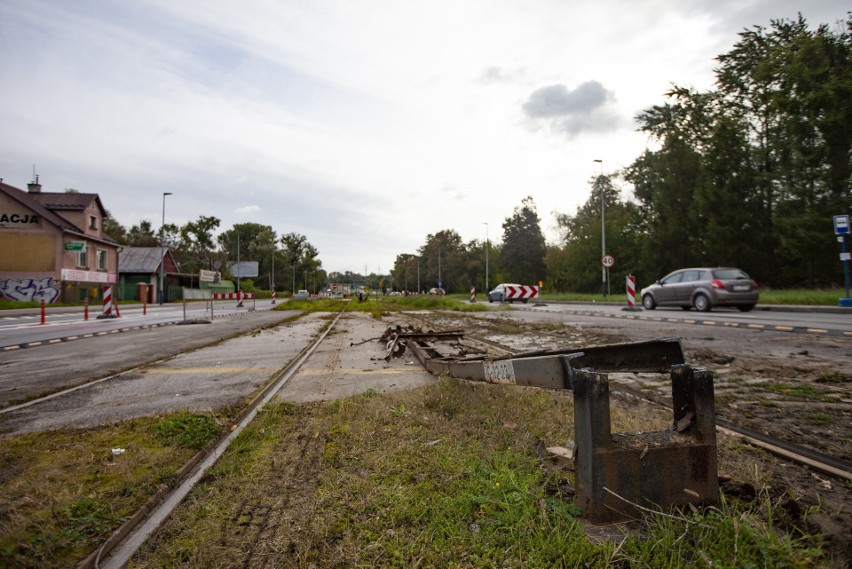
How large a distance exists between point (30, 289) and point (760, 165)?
51.8 m

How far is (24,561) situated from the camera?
1775 mm

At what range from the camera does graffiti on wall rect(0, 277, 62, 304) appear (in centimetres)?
3459

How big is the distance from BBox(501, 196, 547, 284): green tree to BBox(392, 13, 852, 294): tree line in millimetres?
25151

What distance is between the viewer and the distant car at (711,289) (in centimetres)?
1557

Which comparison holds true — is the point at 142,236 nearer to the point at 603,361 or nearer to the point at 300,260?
the point at 300,260

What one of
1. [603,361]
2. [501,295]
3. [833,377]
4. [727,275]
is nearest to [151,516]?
[603,361]

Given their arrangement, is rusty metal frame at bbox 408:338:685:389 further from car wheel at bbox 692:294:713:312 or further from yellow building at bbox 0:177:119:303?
yellow building at bbox 0:177:119:303

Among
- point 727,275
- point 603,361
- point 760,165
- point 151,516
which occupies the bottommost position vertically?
point 151,516

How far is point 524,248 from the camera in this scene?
7406 centimetres

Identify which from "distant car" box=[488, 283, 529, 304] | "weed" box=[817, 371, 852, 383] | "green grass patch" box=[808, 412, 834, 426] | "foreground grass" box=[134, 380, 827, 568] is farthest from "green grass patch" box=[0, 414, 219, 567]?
"distant car" box=[488, 283, 529, 304]

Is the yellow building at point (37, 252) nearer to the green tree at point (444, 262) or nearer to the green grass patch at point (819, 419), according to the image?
the green grass patch at point (819, 419)

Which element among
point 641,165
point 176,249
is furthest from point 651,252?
Answer: point 176,249

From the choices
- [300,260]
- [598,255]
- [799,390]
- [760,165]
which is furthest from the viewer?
[300,260]

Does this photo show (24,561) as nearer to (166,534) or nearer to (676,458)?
(166,534)
